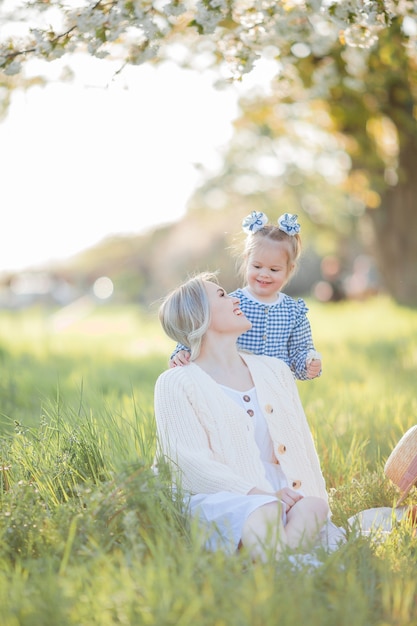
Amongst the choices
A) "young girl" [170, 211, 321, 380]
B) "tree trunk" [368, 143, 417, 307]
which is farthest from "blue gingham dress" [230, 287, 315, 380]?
"tree trunk" [368, 143, 417, 307]

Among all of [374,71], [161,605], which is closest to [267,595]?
[161,605]

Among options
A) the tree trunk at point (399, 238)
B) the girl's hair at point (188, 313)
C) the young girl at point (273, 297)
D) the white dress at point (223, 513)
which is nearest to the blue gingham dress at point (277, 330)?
the young girl at point (273, 297)

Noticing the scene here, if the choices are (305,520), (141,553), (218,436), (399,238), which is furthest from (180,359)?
(399,238)

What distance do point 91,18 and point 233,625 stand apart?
2.86 m

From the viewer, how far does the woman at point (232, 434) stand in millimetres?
3189

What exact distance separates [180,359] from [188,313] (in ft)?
0.77

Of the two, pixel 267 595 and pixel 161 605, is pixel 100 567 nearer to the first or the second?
pixel 161 605

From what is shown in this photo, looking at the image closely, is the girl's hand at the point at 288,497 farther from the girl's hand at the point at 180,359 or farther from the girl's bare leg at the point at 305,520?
the girl's hand at the point at 180,359

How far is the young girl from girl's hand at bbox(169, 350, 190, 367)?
55 centimetres

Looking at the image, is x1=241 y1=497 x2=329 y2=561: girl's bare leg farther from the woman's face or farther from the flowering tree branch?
the flowering tree branch

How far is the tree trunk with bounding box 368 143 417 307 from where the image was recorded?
14398 mm

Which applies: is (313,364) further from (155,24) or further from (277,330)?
(155,24)

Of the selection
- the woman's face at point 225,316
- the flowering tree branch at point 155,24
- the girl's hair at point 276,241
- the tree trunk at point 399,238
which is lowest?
the tree trunk at point 399,238

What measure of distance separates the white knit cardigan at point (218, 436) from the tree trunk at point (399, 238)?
11.0 m
